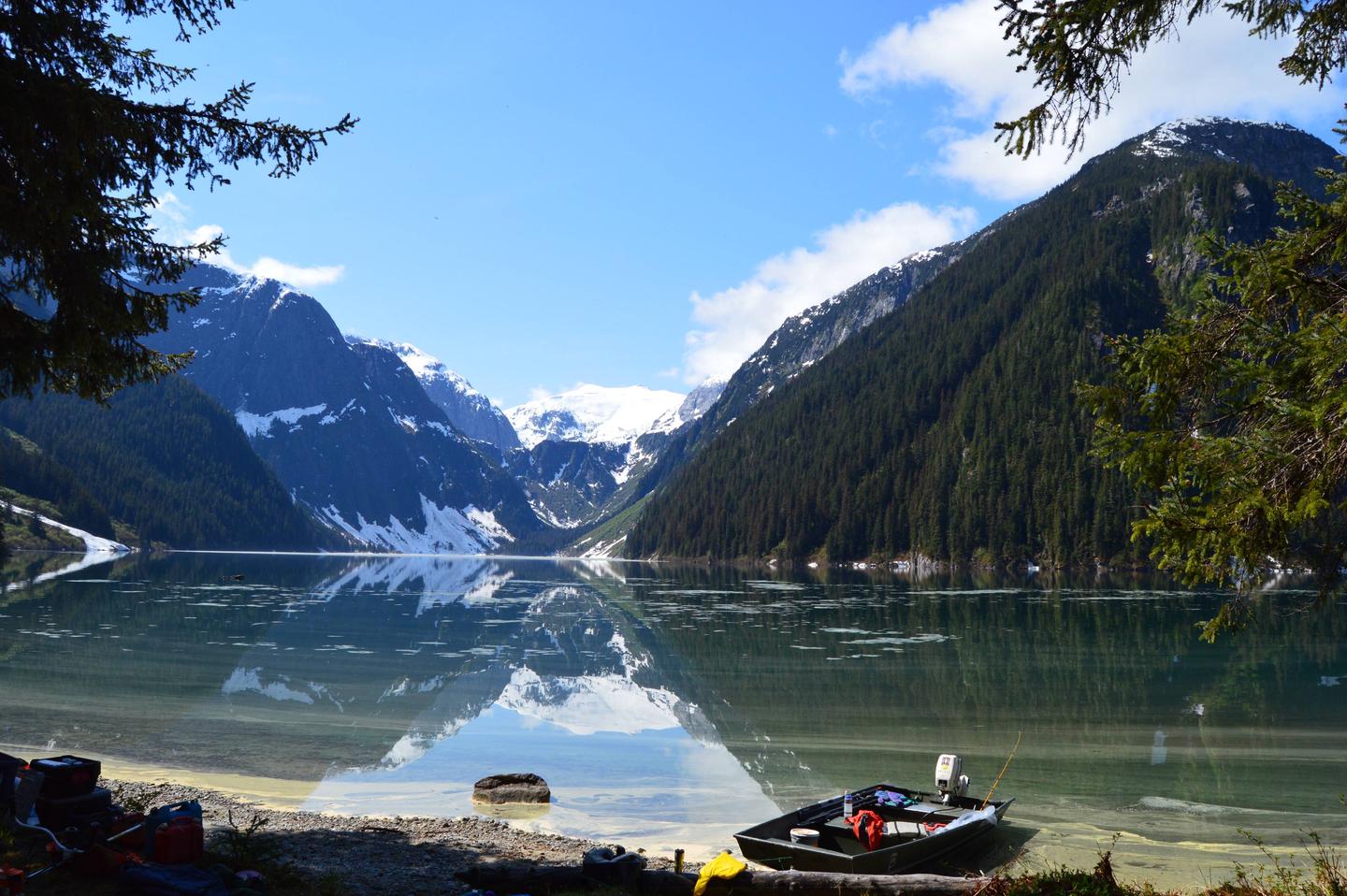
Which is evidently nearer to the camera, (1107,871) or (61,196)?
(1107,871)

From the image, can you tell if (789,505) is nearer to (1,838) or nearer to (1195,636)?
(1195,636)

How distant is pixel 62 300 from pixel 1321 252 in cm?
1438

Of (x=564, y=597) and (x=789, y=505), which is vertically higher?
(x=789, y=505)

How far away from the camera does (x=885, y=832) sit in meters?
13.5

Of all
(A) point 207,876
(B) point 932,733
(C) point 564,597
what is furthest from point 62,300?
(C) point 564,597

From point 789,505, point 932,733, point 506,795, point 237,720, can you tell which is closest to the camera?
point 506,795

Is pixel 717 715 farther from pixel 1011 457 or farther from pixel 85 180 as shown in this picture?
A: pixel 1011 457

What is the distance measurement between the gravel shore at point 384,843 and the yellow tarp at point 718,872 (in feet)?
6.77

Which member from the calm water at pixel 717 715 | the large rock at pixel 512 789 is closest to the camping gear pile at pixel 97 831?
the calm water at pixel 717 715

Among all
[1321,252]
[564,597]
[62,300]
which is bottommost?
[564,597]

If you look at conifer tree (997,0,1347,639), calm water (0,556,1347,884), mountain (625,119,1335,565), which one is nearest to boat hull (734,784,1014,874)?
calm water (0,556,1347,884)

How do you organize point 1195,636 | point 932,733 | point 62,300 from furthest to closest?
point 1195,636 < point 932,733 < point 62,300

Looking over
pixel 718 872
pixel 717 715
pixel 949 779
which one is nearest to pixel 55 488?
pixel 717 715

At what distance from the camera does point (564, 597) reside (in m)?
80.9
